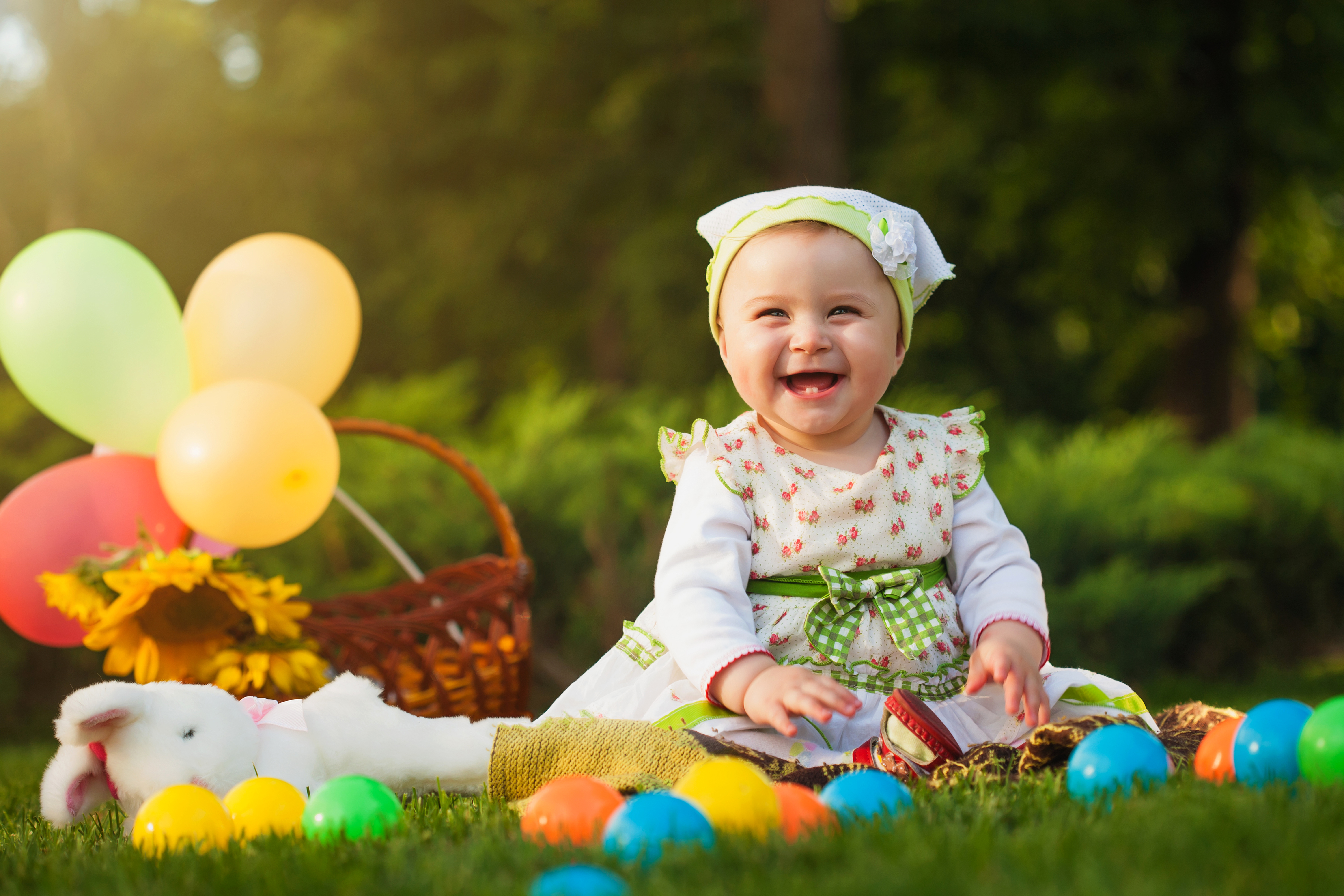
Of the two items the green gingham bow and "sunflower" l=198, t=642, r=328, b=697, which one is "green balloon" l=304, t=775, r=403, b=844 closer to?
the green gingham bow

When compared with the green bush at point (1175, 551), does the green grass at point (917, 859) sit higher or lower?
lower

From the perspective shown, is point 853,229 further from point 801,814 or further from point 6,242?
point 6,242

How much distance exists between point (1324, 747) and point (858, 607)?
863 millimetres

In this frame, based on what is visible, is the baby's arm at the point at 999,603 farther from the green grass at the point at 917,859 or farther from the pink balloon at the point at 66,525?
the pink balloon at the point at 66,525

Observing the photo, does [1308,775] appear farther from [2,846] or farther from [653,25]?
[653,25]

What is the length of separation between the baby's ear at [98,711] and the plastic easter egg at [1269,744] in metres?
1.84

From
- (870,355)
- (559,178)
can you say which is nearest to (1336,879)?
(870,355)

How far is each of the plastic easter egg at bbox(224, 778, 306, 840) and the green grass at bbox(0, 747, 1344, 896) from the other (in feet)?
0.53

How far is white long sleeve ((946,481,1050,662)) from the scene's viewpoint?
2.24 metres

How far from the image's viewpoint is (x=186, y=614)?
104 inches

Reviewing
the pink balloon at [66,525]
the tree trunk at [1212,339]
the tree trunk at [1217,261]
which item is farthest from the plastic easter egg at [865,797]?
the tree trunk at [1212,339]

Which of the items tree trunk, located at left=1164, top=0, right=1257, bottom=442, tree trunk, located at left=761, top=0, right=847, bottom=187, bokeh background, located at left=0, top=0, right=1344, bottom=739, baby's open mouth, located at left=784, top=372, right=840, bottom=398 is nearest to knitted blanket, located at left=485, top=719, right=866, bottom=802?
baby's open mouth, located at left=784, top=372, right=840, bottom=398

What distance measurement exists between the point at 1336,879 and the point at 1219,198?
27.9ft

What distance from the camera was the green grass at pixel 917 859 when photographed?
46.6 inches
